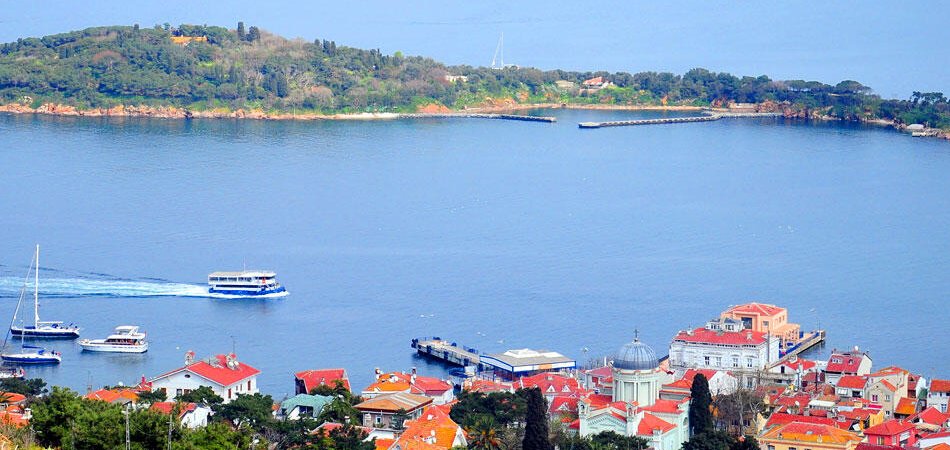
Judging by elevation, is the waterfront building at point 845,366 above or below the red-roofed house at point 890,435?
below

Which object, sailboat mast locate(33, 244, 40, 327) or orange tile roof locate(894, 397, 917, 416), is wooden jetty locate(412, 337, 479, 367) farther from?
orange tile roof locate(894, 397, 917, 416)

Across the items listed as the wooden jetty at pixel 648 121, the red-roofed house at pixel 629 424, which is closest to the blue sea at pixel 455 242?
the red-roofed house at pixel 629 424

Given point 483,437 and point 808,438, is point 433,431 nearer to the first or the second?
point 483,437

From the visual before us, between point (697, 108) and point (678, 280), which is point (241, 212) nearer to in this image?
point (678, 280)


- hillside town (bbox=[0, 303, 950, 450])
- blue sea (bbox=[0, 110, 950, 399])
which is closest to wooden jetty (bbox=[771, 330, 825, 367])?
blue sea (bbox=[0, 110, 950, 399])

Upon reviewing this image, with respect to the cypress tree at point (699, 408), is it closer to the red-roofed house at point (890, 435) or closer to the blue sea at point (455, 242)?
the red-roofed house at point (890, 435)
